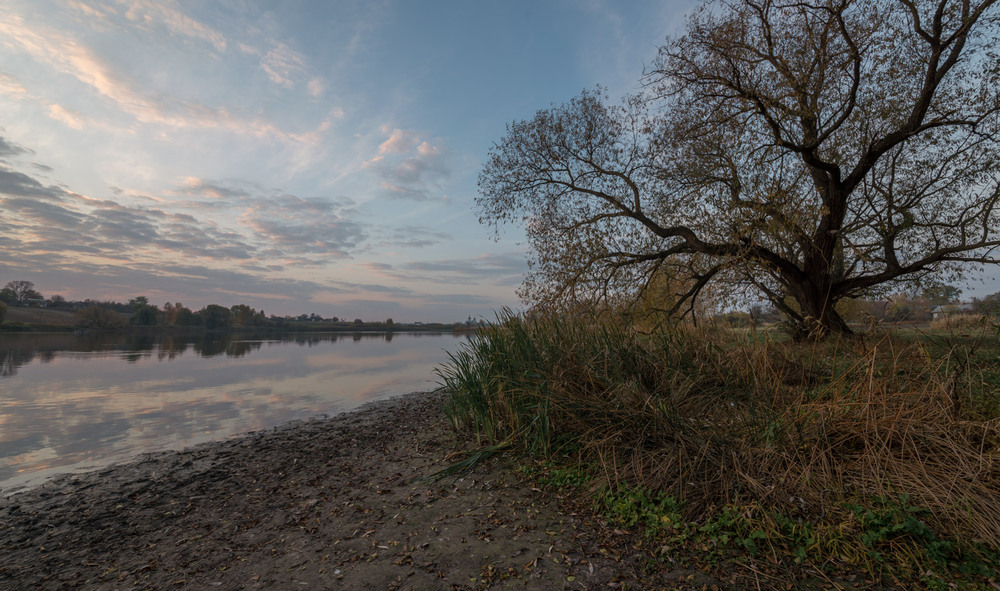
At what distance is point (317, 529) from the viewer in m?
4.39

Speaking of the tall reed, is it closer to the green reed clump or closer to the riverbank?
the green reed clump

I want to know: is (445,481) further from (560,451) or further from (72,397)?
(72,397)

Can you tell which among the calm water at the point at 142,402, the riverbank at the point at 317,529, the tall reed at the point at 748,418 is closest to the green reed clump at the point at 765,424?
the tall reed at the point at 748,418

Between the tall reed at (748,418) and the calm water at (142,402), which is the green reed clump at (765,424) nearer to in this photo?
the tall reed at (748,418)

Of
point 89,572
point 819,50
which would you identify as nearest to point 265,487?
point 89,572

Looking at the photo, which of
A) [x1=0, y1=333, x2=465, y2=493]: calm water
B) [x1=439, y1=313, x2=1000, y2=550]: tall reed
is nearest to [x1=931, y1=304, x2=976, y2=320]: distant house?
[x1=439, y1=313, x2=1000, y2=550]: tall reed

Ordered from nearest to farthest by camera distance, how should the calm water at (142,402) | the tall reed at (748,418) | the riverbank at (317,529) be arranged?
1. the riverbank at (317,529)
2. the tall reed at (748,418)
3. the calm water at (142,402)

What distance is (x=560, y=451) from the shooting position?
5.09 metres

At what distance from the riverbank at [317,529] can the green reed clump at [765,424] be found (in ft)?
2.49

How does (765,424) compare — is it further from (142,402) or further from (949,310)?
(142,402)

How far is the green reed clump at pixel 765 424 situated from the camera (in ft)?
10.8

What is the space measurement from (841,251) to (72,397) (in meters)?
25.2

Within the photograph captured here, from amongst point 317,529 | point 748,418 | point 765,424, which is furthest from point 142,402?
point 765,424

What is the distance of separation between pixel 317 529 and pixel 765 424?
15.3ft
